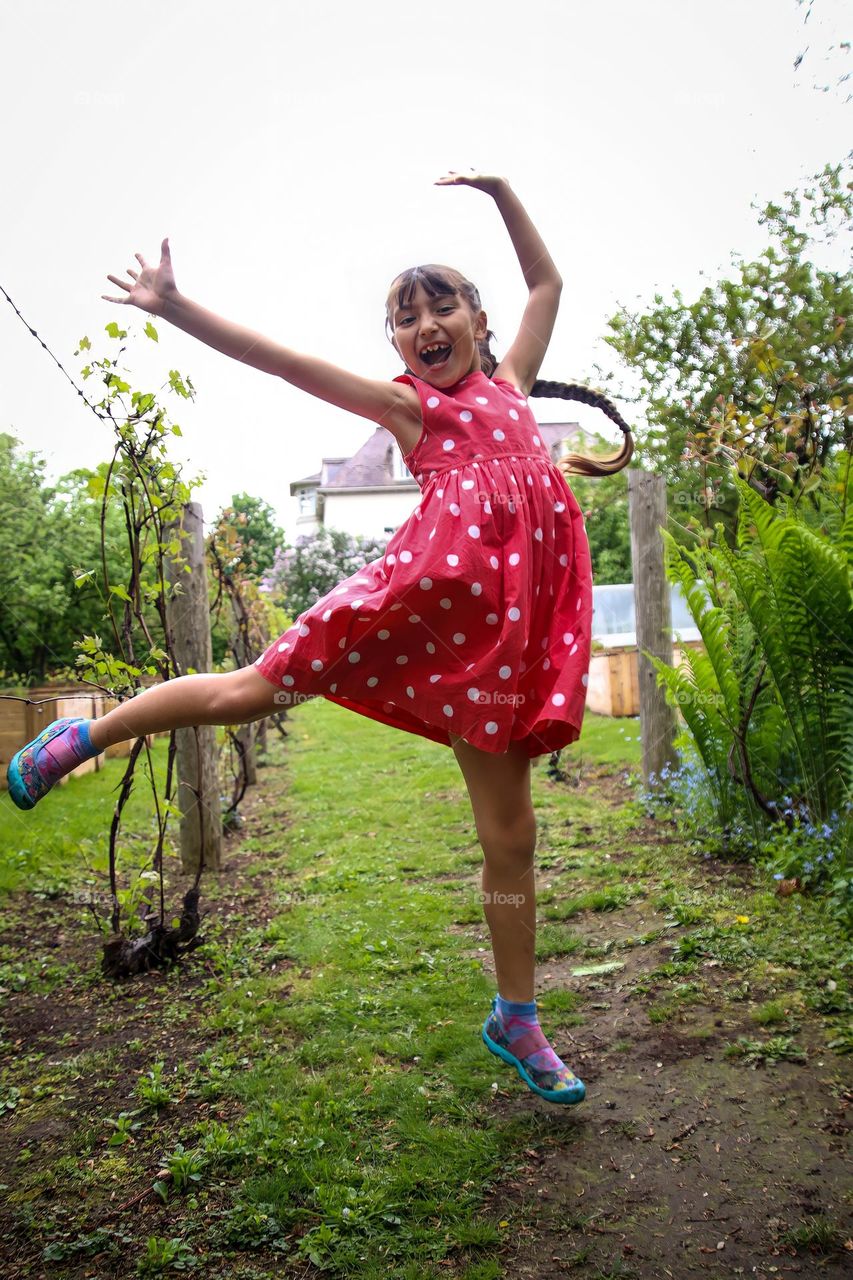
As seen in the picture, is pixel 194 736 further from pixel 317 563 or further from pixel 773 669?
pixel 317 563

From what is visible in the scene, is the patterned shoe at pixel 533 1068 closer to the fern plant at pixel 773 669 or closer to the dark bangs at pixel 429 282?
the fern plant at pixel 773 669

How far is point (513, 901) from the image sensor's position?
208 centimetres

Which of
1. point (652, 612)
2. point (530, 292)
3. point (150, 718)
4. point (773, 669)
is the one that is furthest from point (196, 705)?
point (652, 612)

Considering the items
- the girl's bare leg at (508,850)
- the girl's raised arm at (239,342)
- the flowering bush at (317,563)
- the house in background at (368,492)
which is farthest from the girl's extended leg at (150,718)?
the house in background at (368,492)

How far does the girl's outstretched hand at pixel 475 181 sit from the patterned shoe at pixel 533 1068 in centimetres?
192

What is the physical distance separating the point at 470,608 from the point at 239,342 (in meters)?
0.73

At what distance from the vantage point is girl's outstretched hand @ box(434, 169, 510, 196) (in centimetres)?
212

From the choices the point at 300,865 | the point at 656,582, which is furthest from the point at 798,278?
the point at 300,865

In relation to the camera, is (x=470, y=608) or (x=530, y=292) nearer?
(x=470, y=608)

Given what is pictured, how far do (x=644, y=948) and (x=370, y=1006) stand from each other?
0.90m

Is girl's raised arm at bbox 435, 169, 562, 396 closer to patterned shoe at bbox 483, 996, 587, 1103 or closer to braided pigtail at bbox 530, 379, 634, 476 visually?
braided pigtail at bbox 530, 379, 634, 476

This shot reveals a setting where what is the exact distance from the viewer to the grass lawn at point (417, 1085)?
1648mm

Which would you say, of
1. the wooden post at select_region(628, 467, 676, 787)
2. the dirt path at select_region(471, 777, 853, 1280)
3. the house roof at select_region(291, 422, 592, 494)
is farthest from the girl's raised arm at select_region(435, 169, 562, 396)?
the house roof at select_region(291, 422, 592, 494)

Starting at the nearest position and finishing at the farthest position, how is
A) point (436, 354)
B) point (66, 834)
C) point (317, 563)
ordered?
point (436, 354)
point (66, 834)
point (317, 563)
